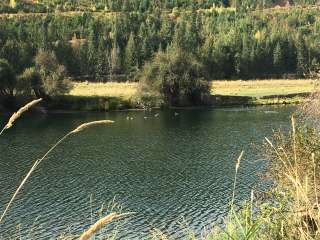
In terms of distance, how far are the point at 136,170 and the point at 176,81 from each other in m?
42.8

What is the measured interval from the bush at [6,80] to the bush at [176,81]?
68.5ft

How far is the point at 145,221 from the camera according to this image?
29906 millimetres

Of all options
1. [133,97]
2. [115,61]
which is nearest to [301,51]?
[115,61]

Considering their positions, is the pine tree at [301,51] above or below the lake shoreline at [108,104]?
above

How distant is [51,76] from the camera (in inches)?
3393

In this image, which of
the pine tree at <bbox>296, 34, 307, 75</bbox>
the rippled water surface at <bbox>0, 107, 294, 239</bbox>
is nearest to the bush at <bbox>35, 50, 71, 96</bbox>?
the rippled water surface at <bbox>0, 107, 294, 239</bbox>

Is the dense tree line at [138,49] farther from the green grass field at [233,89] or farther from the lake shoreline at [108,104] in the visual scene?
the lake shoreline at [108,104]

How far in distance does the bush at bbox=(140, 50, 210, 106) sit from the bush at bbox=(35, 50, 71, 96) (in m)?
13.0

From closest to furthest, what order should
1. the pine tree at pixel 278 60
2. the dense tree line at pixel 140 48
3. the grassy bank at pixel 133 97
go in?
the grassy bank at pixel 133 97, the dense tree line at pixel 140 48, the pine tree at pixel 278 60

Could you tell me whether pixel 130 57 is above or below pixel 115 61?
above

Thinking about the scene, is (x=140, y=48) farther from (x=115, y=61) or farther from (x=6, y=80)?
(x=6, y=80)

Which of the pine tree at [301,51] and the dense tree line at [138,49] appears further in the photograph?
the pine tree at [301,51]

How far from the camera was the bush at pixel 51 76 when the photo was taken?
8419 cm

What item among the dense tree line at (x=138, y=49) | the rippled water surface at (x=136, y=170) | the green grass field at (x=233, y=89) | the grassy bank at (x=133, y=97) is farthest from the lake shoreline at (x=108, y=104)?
the dense tree line at (x=138, y=49)
